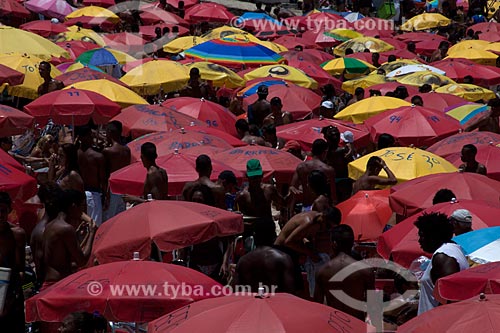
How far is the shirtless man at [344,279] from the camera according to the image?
308 inches

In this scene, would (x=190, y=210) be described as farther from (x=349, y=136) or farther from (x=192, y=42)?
(x=192, y=42)

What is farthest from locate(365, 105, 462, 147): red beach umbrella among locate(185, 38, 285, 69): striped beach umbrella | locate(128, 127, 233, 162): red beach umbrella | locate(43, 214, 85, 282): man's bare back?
locate(43, 214, 85, 282): man's bare back

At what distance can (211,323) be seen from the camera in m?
6.01

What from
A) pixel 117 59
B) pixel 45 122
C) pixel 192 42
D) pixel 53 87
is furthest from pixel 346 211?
pixel 192 42

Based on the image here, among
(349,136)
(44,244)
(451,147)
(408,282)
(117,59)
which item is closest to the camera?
(44,244)

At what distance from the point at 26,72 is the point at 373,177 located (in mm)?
7122

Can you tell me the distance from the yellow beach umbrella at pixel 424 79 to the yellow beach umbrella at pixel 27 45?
5.99m

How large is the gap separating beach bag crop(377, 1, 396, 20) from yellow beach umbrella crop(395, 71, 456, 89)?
1730cm

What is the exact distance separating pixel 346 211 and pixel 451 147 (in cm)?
271

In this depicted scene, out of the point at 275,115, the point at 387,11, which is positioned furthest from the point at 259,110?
the point at 387,11

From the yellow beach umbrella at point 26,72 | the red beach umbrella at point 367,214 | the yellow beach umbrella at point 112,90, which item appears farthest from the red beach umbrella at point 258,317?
the yellow beach umbrella at point 26,72

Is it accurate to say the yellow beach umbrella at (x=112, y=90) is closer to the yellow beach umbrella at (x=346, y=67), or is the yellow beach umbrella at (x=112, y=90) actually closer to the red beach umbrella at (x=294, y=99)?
the red beach umbrella at (x=294, y=99)

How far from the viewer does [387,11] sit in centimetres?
3666

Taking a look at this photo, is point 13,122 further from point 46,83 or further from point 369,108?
point 369,108
